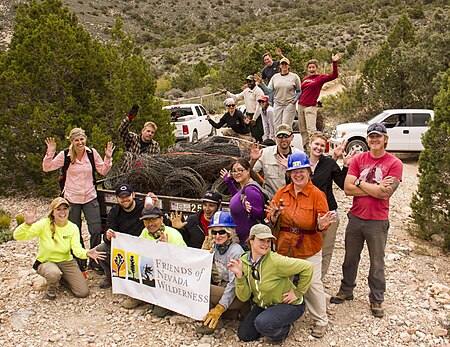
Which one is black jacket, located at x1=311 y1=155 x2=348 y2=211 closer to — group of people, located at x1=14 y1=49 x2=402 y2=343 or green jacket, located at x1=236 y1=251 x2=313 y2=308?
group of people, located at x1=14 y1=49 x2=402 y2=343


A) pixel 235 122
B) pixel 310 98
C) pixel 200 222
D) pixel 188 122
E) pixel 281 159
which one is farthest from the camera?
pixel 188 122

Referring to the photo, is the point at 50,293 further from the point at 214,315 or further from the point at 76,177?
the point at 214,315

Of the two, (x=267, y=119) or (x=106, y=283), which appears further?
(x=267, y=119)

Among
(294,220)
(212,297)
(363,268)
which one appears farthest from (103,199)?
(363,268)

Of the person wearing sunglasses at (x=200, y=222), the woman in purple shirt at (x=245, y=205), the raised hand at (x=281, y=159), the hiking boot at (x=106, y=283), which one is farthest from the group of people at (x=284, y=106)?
the hiking boot at (x=106, y=283)

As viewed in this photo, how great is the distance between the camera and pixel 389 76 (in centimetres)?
1750

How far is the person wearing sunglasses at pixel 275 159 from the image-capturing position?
5258 mm

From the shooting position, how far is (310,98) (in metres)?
8.84

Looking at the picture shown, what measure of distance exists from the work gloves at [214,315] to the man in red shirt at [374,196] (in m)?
1.67

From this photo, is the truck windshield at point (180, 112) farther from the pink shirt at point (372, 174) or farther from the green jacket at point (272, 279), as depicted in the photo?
the green jacket at point (272, 279)

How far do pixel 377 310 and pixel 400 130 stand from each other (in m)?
10.5

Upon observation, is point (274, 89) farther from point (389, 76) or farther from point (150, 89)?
point (389, 76)

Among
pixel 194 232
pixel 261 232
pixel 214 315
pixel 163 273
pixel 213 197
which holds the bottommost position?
pixel 214 315

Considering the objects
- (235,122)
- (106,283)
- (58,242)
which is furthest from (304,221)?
(235,122)
